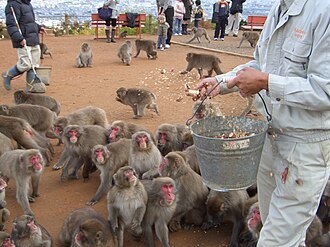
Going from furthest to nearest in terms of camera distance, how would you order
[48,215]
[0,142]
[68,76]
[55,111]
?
[68,76], [55,111], [0,142], [48,215]

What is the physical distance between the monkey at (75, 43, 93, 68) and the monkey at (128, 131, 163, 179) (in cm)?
972

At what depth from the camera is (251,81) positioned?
2662mm

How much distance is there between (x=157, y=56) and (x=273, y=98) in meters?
15.2

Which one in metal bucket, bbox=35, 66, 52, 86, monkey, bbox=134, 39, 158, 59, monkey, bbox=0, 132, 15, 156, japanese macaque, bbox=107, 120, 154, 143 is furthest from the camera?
monkey, bbox=134, 39, 158, 59

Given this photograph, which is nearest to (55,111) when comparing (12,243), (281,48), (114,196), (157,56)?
(114,196)

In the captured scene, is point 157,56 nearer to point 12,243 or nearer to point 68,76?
point 68,76

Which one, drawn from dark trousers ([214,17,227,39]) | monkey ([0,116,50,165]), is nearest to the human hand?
monkey ([0,116,50,165])

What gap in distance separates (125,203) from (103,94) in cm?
705

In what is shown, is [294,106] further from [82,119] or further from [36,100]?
Result: [36,100]

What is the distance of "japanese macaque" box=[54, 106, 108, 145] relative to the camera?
7152 millimetres

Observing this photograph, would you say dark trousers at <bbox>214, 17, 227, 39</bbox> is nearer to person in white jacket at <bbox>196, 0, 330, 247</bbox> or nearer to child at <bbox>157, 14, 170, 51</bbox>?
child at <bbox>157, 14, 170, 51</bbox>

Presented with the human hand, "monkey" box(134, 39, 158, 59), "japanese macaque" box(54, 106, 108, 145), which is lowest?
"monkey" box(134, 39, 158, 59)

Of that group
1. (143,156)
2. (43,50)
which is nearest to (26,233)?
(143,156)

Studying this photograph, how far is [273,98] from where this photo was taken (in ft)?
8.86
